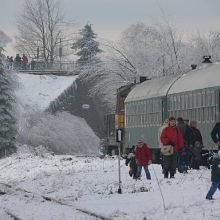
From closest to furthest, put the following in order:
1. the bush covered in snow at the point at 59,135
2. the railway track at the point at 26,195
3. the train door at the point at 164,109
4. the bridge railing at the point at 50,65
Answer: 1. the railway track at the point at 26,195
2. the train door at the point at 164,109
3. the bush covered in snow at the point at 59,135
4. the bridge railing at the point at 50,65

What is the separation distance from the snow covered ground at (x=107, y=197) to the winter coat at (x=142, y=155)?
59 cm

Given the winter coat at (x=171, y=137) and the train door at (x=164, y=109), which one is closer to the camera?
the winter coat at (x=171, y=137)

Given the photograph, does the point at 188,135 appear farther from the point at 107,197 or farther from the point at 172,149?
the point at 107,197

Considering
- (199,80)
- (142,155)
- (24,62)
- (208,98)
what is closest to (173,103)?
(199,80)

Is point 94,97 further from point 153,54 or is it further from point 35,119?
point 153,54

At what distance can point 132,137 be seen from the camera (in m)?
36.1

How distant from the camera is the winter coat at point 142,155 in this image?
22.8 metres

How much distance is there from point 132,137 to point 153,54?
97.2ft

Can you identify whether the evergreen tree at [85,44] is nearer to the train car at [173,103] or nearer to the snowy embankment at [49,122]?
the snowy embankment at [49,122]

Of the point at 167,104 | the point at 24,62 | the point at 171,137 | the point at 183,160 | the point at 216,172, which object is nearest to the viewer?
the point at 216,172

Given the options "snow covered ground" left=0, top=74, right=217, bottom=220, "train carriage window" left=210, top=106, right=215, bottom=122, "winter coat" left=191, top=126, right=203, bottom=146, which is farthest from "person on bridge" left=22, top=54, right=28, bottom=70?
"winter coat" left=191, top=126, right=203, bottom=146

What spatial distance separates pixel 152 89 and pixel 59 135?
34.9m

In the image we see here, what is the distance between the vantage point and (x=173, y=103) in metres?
30.4

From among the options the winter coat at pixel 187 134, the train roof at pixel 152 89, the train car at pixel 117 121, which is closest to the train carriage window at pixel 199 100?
the winter coat at pixel 187 134
